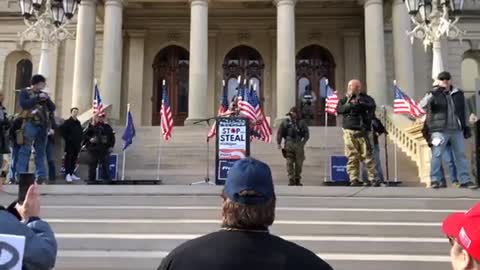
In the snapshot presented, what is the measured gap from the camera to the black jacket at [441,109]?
10.4 metres

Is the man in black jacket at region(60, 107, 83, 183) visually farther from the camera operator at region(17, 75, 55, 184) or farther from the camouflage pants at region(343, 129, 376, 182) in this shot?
the camouflage pants at region(343, 129, 376, 182)

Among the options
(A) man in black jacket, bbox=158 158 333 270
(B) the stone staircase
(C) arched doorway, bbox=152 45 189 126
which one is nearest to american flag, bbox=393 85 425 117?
(B) the stone staircase

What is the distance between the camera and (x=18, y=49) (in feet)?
101

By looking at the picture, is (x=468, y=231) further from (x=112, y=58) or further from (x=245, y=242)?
(x=112, y=58)

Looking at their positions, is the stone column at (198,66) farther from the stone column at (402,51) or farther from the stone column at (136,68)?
the stone column at (402,51)

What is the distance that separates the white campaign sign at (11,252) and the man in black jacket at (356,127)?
28.8ft

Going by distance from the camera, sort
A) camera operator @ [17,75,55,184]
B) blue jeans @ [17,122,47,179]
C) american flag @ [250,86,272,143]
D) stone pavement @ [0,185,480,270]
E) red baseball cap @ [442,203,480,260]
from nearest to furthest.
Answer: red baseball cap @ [442,203,480,260] < stone pavement @ [0,185,480,270] < camera operator @ [17,75,55,184] < blue jeans @ [17,122,47,179] < american flag @ [250,86,272,143]

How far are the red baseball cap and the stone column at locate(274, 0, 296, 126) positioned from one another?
811 inches

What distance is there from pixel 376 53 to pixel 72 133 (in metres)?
13.4

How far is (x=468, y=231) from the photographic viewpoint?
1.85 metres

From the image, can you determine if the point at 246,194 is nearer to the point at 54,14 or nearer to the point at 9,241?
the point at 9,241

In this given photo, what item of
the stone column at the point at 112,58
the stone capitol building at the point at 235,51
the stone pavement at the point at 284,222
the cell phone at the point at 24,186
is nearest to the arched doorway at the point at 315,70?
the stone capitol building at the point at 235,51

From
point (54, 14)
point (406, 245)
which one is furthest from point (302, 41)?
point (406, 245)

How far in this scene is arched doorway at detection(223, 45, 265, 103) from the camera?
29.2 metres
